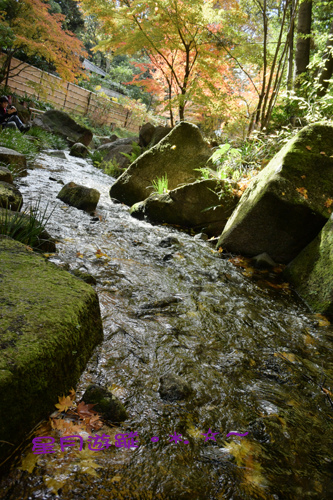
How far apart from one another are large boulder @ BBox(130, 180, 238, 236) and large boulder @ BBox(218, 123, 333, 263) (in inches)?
37.9

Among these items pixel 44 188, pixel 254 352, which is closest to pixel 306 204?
pixel 254 352

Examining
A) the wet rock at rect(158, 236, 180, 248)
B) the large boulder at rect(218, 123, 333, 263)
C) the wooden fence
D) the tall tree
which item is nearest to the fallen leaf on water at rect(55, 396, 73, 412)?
the wet rock at rect(158, 236, 180, 248)

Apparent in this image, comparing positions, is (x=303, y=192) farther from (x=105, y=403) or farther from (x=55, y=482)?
(x=55, y=482)

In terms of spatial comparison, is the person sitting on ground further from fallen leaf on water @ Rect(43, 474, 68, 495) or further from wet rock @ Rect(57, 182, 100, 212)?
fallen leaf on water @ Rect(43, 474, 68, 495)

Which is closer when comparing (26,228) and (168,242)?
(26,228)

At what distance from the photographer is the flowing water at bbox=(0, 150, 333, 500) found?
3.72ft

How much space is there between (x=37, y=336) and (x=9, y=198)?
270 centimetres

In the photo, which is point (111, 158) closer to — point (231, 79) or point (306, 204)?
point (231, 79)

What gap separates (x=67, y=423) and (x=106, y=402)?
7.6 inches

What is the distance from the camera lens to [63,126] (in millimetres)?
13492

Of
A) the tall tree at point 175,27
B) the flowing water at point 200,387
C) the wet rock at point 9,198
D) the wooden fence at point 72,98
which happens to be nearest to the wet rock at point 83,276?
the flowing water at point 200,387

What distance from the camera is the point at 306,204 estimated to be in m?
3.70

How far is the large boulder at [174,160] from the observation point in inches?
252

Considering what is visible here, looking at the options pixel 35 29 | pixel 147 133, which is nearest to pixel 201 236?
pixel 147 133
